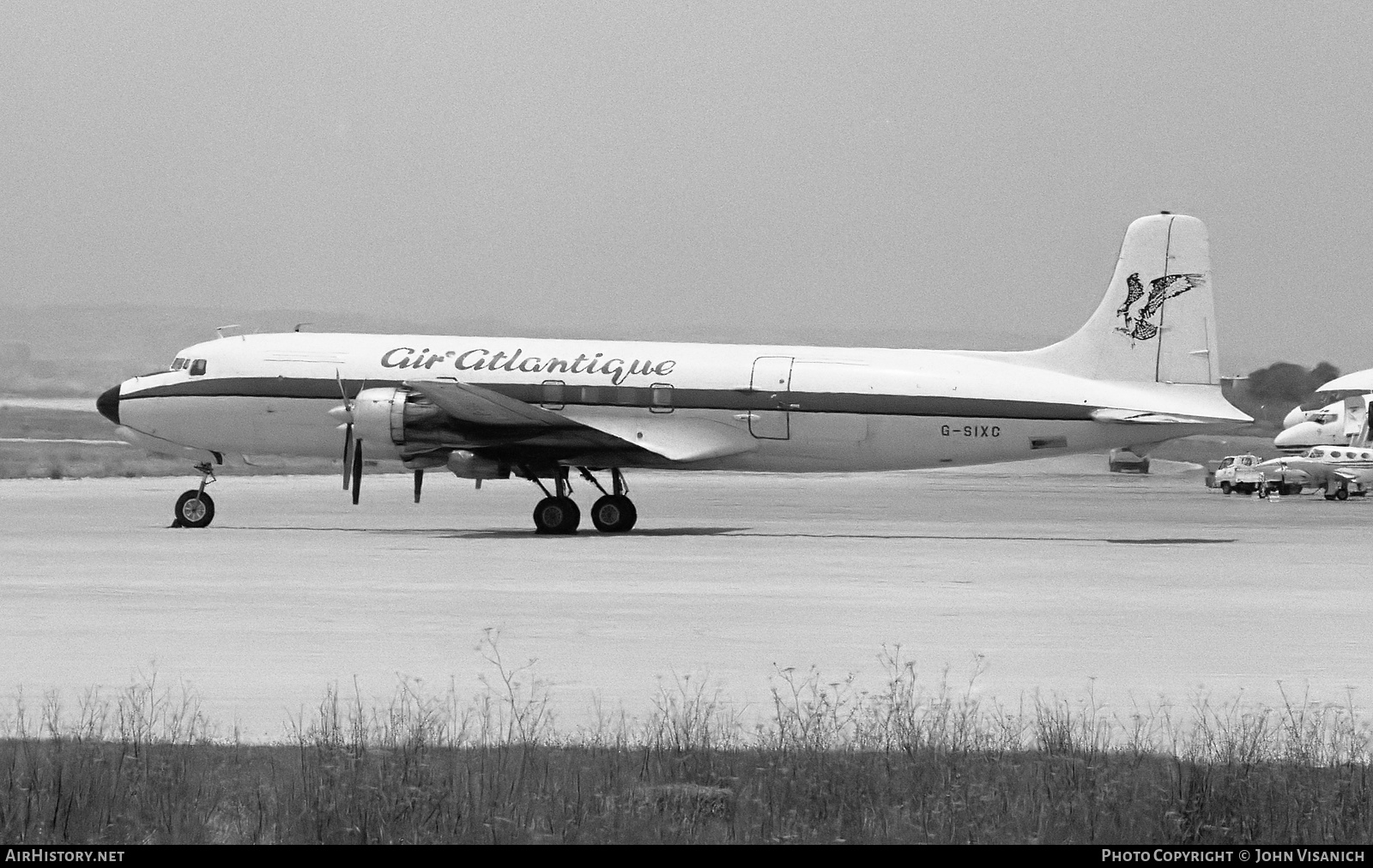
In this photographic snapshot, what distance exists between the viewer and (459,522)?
42719mm

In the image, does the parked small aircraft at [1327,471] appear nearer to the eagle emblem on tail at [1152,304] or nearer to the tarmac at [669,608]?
the tarmac at [669,608]

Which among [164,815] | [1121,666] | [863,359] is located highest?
[863,359]

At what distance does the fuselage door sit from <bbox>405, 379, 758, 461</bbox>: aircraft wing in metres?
0.38

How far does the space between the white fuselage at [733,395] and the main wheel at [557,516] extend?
2168 mm

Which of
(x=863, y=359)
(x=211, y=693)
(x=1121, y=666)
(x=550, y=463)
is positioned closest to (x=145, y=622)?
(x=211, y=693)

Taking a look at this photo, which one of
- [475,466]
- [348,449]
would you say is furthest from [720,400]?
[348,449]

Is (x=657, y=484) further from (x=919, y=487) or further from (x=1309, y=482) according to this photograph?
(x=1309, y=482)

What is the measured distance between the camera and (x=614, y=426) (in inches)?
1476

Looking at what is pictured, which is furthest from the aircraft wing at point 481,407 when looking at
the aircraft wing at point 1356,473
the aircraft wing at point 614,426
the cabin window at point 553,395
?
the aircraft wing at point 1356,473

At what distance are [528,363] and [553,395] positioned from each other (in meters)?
1.06

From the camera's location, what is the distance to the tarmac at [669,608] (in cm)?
1511

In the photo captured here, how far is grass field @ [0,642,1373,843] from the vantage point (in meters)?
9.47

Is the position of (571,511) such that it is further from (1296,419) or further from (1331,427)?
(1296,419)

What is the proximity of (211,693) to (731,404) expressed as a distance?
79.0 feet
